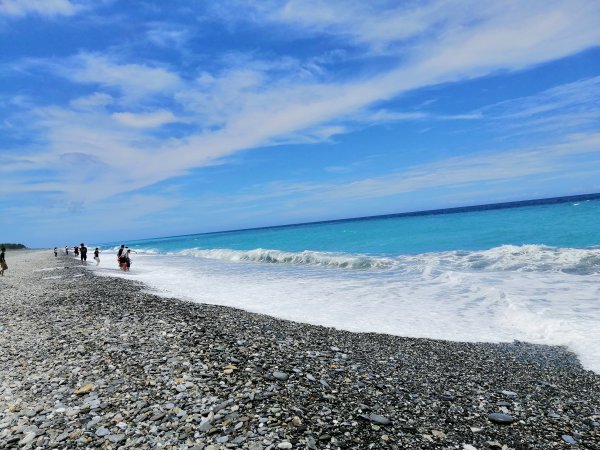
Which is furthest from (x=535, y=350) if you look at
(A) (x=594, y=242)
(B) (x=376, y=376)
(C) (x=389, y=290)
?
(A) (x=594, y=242)

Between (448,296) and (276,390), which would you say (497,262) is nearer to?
(448,296)

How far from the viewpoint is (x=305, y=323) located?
37.8 ft

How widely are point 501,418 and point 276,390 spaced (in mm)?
3149

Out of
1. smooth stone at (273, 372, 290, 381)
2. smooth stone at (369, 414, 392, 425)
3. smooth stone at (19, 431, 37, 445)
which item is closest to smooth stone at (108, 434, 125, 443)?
smooth stone at (19, 431, 37, 445)

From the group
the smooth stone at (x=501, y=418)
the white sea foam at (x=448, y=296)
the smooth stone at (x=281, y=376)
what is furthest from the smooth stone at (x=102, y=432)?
the white sea foam at (x=448, y=296)

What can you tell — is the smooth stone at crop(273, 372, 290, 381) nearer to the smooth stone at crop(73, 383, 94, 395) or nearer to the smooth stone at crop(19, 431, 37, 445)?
the smooth stone at crop(73, 383, 94, 395)

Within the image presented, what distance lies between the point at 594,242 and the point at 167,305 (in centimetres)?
3012

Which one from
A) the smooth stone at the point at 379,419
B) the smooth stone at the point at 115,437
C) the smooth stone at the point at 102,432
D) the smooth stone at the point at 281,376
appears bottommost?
the smooth stone at the point at 379,419

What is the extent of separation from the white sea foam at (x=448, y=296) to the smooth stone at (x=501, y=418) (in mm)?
3912

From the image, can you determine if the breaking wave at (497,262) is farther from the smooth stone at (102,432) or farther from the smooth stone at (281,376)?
the smooth stone at (102,432)

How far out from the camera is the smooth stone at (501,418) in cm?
549

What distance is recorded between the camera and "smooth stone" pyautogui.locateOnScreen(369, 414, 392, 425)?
17.1ft

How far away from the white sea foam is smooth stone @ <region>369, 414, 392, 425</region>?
5.53m

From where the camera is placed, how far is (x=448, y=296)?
15.4 meters
